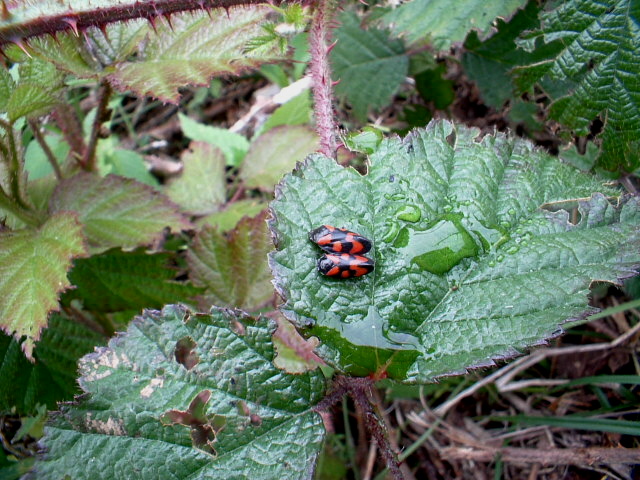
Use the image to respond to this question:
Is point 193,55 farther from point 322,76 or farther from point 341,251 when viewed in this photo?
point 341,251

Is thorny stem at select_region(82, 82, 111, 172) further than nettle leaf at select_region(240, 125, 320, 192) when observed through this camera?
No

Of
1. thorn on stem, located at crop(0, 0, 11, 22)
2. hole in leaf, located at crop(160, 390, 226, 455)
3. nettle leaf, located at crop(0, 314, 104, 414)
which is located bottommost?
hole in leaf, located at crop(160, 390, 226, 455)

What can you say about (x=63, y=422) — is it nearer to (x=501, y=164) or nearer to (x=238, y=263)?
(x=238, y=263)

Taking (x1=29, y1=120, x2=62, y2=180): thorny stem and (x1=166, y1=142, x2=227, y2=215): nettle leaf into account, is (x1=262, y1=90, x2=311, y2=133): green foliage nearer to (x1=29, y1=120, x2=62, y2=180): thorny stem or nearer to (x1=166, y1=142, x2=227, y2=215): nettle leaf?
(x1=166, y1=142, x2=227, y2=215): nettle leaf

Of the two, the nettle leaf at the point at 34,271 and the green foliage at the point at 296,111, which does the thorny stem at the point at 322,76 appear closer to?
the nettle leaf at the point at 34,271

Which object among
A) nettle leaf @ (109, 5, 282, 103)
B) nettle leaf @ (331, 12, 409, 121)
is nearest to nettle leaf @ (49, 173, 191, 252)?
nettle leaf @ (109, 5, 282, 103)

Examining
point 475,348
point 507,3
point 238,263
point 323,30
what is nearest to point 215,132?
point 238,263

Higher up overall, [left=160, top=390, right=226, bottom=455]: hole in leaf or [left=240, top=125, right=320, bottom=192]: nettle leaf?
[left=240, top=125, right=320, bottom=192]: nettle leaf
